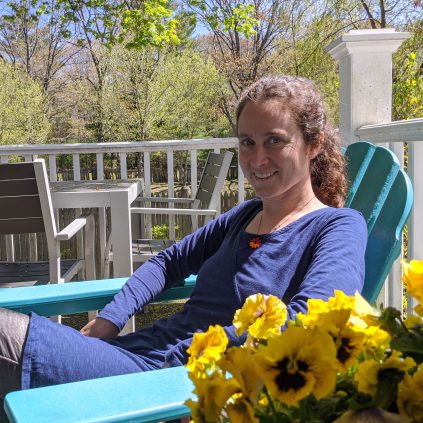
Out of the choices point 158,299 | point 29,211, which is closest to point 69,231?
point 29,211

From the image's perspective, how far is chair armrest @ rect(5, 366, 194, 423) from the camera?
0.88m

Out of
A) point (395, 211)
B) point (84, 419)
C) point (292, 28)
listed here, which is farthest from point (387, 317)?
point (292, 28)

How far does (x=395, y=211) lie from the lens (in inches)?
57.7

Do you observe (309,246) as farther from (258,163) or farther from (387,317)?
(387,317)

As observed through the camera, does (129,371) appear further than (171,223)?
No

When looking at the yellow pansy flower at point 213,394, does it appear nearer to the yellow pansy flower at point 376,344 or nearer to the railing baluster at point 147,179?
the yellow pansy flower at point 376,344

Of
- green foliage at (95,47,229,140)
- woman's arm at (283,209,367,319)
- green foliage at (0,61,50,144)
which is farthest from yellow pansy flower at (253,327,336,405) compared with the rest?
green foliage at (0,61,50,144)

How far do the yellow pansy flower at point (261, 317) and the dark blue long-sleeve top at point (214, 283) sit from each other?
0.56m

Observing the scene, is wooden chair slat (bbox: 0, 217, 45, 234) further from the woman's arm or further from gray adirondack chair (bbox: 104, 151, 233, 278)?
the woman's arm

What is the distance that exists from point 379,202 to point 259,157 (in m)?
0.37

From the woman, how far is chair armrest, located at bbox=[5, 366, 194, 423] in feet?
0.97

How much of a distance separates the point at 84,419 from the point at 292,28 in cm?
1392

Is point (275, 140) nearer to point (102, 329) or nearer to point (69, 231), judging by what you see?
point (102, 329)

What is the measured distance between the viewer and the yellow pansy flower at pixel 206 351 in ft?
1.65
